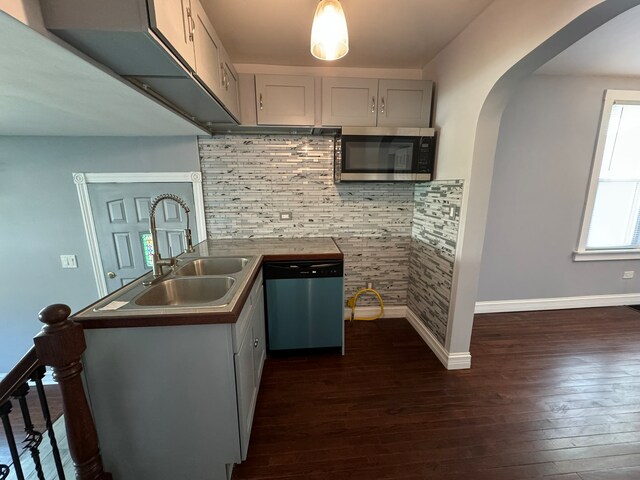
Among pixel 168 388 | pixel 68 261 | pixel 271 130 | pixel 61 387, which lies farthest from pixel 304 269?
pixel 68 261

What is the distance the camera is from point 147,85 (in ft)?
4.35

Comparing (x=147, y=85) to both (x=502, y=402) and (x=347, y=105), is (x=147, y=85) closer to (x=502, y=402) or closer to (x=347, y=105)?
(x=347, y=105)

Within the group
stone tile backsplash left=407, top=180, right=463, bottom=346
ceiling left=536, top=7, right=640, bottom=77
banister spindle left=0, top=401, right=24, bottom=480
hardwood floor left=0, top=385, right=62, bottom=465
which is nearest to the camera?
banister spindle left=0, top=401, right=24, bottom=480

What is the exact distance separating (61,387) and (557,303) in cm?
433

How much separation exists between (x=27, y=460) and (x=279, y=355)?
61.4 inches

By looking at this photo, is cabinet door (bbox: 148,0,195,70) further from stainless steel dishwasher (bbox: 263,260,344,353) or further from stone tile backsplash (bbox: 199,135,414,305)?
stainless steel dishwasher (bbox: 263,260,344,353)

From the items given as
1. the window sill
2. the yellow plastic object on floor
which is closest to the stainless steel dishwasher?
the yellow plastic object on floor

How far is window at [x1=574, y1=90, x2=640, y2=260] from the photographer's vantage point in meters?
2.66

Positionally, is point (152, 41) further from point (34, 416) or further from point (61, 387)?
point (34, 416)

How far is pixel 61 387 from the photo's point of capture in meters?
0.96

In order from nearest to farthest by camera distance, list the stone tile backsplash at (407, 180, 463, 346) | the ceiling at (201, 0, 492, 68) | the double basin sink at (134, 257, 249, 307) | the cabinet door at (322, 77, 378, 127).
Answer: the double basin sink at (134, 257, 249, 307)
the ceiling at (201, 0, 492, 68)
the stone tile backsplash at (407, 180, 463, 346)
the cabinet door at (322, 77, 378, 127)

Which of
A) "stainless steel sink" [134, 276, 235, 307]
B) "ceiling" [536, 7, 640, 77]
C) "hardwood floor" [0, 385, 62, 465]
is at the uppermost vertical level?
"ceiling" [536, 7, 640, 77]

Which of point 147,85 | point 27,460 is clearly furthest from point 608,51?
point 27,460

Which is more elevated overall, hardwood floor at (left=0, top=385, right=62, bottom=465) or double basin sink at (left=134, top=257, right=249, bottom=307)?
double basin sink at (left=134, top=257, right=249, bottom=307)
